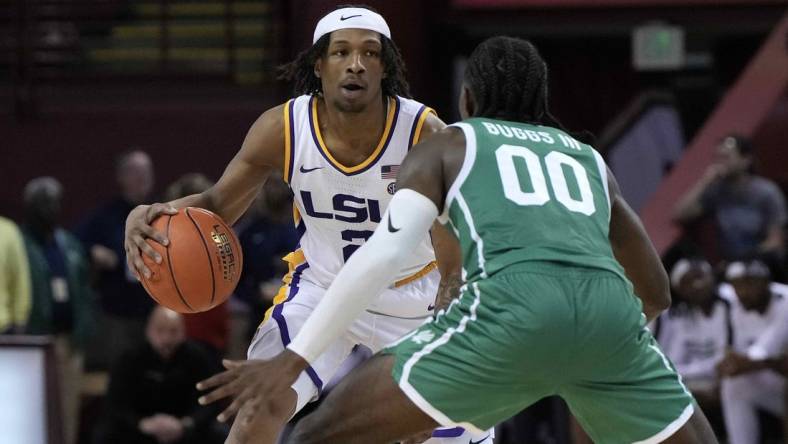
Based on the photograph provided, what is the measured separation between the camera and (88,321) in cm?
973

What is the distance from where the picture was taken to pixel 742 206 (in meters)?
9.66

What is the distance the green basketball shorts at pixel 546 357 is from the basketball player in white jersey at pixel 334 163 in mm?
1304

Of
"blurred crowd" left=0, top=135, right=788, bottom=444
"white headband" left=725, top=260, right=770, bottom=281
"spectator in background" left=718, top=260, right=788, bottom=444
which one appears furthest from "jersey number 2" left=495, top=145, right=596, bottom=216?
"white headband" left=725, top=260, right=770, bottom=281

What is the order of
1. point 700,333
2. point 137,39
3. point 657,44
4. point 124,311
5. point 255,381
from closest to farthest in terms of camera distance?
point 255,381
point 700,333
point 124,311
point 657,44
point 137,39

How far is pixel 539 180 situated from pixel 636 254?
1.52 ft

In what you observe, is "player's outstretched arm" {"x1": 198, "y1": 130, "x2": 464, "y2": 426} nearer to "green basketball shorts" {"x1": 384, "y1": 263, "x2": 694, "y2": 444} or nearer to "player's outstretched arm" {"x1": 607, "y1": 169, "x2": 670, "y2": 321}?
"green basketball shorts" {"x1": 384, "y1": 263, "x2": 694, "y2": 444}

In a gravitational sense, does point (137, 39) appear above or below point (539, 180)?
below

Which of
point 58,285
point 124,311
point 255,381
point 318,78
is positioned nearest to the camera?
point 255,381

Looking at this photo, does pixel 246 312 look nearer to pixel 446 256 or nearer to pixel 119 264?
pixel 119 264

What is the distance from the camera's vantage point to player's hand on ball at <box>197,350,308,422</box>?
3951mm

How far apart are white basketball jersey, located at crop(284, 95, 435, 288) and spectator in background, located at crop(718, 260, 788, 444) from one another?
3.92 m

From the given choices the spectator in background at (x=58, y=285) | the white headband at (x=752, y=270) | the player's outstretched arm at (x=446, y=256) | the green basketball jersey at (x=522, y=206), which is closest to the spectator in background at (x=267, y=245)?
the spectator in background at (x=58, y=285)

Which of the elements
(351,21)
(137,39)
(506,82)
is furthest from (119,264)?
(506,82)

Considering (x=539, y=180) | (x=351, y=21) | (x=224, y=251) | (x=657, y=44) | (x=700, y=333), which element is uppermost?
(x=351, y=21)
